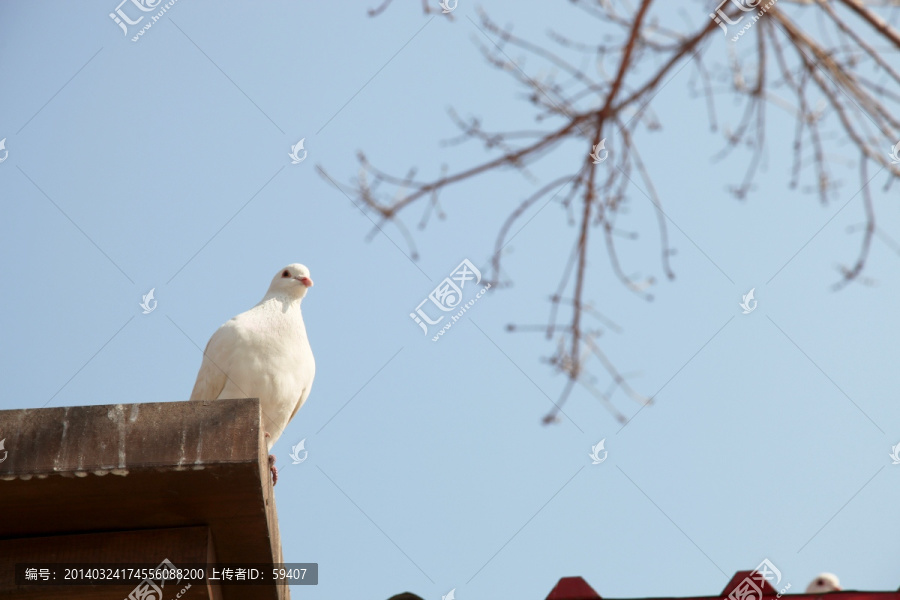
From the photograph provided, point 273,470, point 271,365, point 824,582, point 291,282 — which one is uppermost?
point 291,282

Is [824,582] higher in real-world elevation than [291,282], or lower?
lower

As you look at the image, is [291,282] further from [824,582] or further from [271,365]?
[824,582]

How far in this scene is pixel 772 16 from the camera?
2904 millimetres

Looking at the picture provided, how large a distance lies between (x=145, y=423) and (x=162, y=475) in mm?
188

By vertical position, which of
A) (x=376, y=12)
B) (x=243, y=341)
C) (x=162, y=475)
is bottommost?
(x=162, y=475)

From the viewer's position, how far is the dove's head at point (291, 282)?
19.0 ft

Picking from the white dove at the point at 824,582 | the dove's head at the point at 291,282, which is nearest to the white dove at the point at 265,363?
the dove's head at the point at 291,282

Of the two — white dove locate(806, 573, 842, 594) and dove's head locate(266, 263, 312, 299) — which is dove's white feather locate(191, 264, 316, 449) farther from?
white dove locate(806, 573, 842, 594)

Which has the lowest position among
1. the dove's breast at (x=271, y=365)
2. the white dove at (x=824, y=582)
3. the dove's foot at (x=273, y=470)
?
the white dove at (x=824, y=582)

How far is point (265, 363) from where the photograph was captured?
5148 mm

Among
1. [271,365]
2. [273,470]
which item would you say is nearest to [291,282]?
[271,365]

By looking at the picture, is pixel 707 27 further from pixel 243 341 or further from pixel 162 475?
pixel 243 341

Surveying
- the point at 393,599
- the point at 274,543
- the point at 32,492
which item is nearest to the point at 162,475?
the point at 32,492

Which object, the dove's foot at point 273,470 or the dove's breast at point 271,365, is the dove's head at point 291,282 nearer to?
the dove's breast at point 271,365
